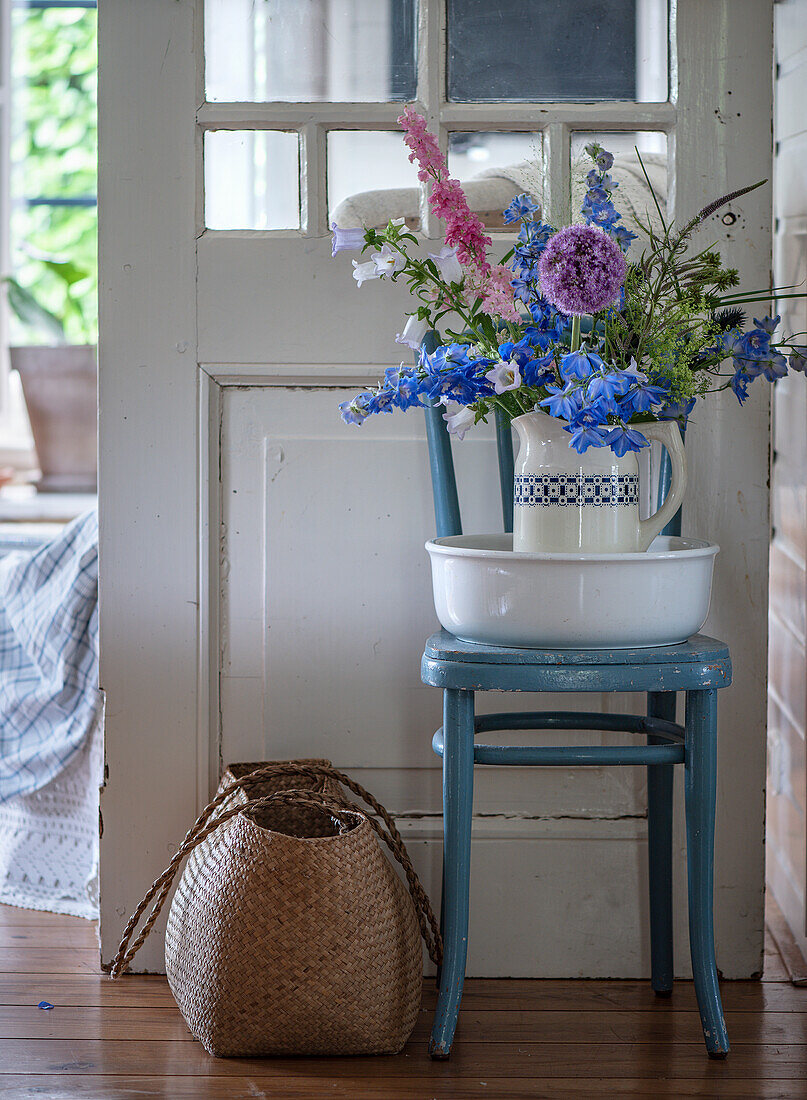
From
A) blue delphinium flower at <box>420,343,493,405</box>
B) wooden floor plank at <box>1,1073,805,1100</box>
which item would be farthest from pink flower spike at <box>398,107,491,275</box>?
wooden floor plank at <box>1,1073,805,1100</box>

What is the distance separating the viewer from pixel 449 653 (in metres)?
1.24

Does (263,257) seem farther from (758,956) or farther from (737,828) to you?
(758,956)

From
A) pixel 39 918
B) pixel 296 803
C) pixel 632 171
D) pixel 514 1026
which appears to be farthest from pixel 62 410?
pixel 514 1026

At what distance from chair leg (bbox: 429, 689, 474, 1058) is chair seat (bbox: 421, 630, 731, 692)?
48 millimetres

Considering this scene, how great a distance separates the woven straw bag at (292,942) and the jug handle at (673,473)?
18.7 inches

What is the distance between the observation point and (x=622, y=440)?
114 centimetres

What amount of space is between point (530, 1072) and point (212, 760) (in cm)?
58

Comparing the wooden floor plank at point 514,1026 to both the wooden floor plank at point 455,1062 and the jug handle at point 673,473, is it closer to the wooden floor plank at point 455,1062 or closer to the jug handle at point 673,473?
the wooden floor plank at point 455,1062

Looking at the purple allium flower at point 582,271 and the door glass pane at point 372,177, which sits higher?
the door glass pane at point 372,177

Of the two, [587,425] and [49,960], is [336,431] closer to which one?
[587,425]

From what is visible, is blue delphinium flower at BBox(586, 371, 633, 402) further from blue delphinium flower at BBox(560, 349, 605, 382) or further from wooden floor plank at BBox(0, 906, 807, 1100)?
wooden floor plank at BBox(0, 906, 807, 1100)

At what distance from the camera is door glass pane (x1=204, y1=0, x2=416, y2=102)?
1517 millimetres

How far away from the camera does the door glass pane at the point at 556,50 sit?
1505mm

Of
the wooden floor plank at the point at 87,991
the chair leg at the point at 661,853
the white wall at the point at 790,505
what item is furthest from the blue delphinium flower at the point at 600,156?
the wooden floor plank at the point at 87,991
